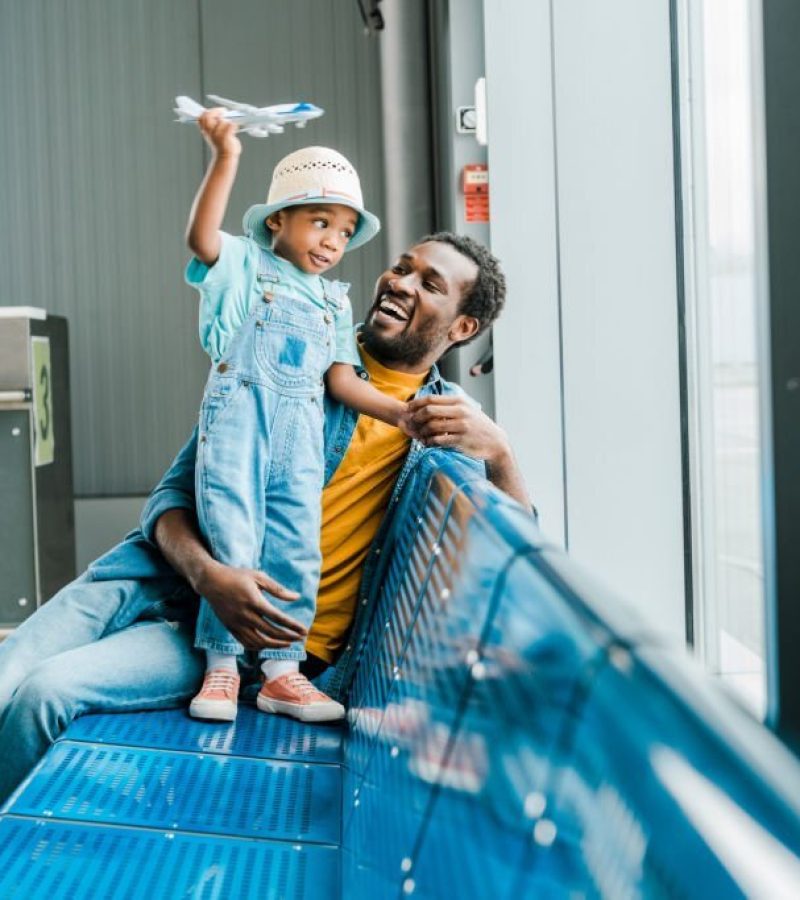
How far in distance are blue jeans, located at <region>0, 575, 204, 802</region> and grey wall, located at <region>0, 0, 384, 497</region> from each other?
146 inches

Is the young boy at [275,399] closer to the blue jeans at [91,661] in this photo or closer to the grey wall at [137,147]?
the blue jeans at [91,661]

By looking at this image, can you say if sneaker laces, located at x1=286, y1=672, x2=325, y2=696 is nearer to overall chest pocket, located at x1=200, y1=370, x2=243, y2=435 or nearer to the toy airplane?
overall chest pocket, located at x1=200, y1=370, x2=243, y2=435

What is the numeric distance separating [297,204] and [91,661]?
94 cm

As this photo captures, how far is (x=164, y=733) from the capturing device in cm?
190

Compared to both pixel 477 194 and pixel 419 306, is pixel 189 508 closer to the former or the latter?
pixel 419 306

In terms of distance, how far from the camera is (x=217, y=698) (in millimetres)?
1971

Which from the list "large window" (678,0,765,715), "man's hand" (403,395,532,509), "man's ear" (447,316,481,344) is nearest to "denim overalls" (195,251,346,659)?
"man's hand" (403,395,532,509)

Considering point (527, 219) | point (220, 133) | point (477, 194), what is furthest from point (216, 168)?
point (477, 194)

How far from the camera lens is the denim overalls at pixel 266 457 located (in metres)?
2.04

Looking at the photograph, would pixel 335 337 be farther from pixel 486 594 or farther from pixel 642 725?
pixel 642 725

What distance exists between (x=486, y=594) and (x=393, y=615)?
2.59ft

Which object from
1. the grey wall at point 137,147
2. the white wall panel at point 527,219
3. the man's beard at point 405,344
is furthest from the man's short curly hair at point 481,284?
the grey wall at point 137,147

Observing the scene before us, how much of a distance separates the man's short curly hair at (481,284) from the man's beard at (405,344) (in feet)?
0.36

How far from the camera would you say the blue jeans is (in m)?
1.93
